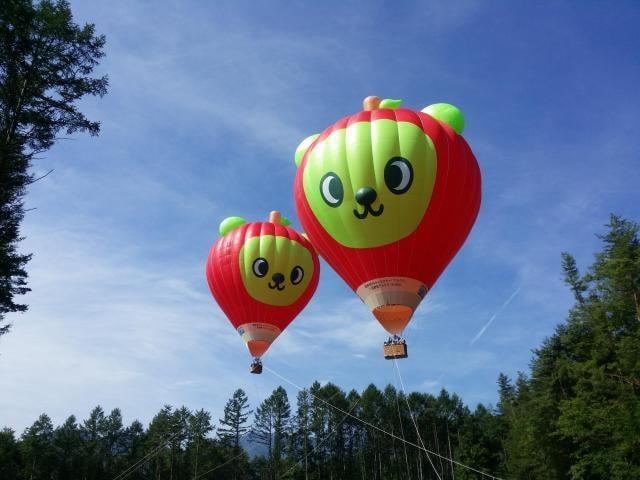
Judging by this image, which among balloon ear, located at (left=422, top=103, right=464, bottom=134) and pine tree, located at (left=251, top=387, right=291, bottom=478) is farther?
pine tree, located at (left=251, top=387, right=291, bottom=478)

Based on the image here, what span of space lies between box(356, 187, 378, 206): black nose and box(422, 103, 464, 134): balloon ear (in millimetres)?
3224

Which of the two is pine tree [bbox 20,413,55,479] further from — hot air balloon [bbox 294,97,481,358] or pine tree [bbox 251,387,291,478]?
hot air balloon [bbox 294,97,481,358]

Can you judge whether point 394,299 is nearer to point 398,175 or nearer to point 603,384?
point 398,175

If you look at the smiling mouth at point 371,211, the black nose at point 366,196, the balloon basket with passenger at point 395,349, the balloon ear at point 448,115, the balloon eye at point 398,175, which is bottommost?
the balloon basket with passenger at point 395,349

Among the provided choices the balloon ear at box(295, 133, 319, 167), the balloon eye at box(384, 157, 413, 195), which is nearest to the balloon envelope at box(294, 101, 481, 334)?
the balloon eye at box(384, 157, 413, 195)

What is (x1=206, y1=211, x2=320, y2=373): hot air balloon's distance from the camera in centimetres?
1761

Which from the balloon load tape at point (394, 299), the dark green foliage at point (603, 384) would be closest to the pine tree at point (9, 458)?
the dark green foliage at point (603, 384)

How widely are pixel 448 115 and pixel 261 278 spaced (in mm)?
8298

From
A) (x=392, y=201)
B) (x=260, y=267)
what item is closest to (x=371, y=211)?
(x=392, y=201)

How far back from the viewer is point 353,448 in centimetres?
6225

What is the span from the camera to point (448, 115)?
1361 centimetres

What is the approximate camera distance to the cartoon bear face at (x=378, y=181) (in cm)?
1207

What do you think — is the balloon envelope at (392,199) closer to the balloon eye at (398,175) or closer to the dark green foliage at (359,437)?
the balloon eye at (398,175)

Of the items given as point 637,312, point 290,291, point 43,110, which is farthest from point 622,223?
point 43,110
